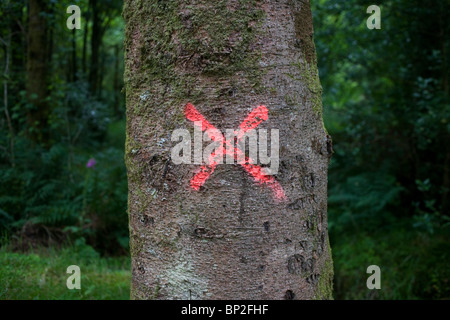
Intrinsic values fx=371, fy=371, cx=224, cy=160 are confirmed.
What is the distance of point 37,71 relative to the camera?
6.14 meters

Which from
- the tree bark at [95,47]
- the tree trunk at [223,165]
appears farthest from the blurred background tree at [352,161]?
the tree bark at [95,47]

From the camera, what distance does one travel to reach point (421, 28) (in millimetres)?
5488

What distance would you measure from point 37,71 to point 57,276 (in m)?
4.04

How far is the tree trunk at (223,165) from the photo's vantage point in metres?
1.41

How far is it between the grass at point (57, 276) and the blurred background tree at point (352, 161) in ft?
0.20

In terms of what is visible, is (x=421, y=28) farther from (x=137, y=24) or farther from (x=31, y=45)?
(x=31, y=45)

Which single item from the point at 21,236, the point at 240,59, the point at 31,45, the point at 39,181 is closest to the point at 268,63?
the point at 240,59

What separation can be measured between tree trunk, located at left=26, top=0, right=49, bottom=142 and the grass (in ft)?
9.00

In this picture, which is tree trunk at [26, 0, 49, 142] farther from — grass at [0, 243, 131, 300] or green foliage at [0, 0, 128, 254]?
grass at [0, 243, 131, 300]

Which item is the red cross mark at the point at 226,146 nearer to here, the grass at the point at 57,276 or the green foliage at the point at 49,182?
the grass at the point at 57,276

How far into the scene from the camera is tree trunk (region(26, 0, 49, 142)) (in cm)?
601

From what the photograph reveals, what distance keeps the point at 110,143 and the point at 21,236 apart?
240 inches

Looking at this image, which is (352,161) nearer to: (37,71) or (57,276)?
(57,276)

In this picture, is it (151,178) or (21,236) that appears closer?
(151,178)
